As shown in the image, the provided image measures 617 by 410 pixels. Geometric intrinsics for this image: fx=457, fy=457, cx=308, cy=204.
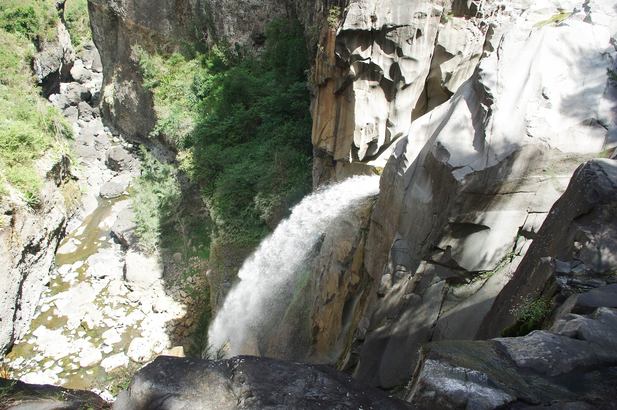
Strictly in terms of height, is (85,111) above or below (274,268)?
above

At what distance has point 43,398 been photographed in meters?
3.38

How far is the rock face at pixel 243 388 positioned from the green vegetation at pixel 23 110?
38.3 ft

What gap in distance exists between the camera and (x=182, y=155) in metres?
15.0

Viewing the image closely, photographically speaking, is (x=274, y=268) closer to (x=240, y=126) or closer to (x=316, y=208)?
(x=316, y=208)

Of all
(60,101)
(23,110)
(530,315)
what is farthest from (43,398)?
(60,101)

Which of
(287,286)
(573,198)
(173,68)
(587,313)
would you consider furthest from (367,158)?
(173,68)

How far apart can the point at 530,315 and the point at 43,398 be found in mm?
3841

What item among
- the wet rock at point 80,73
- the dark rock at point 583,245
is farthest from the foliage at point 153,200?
the dark rock at point 583,245

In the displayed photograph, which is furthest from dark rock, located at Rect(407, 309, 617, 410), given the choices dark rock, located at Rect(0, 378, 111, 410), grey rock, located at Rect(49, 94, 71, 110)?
grey rock, located at Rect(49, 94, 71, 110)

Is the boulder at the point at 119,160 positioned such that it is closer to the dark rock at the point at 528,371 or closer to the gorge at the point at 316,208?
the gorge at the point at 316,208

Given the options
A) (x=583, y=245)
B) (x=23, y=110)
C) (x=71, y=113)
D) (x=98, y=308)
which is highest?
(x=583, y=245)

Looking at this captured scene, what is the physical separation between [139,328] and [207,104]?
781 cm

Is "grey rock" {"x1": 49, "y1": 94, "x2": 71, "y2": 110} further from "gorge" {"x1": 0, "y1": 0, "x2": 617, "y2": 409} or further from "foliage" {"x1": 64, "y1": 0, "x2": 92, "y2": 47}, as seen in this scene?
"foliage" {"x1": 64, "y1": 0, "x2": 92, "y2": 47}

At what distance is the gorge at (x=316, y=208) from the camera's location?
3.06 m
